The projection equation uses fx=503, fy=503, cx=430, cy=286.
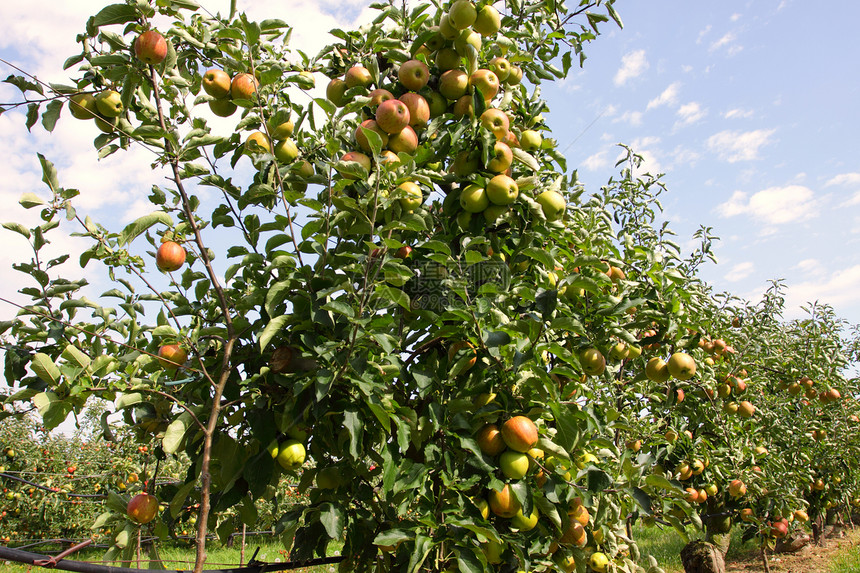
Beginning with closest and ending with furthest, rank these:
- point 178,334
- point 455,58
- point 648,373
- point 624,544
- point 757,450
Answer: point 178,334 < point 455,58 < point 624,544 < point 648,373 < point 757,450

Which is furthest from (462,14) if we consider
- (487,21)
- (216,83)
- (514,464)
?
(514,464)

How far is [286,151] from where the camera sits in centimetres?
200

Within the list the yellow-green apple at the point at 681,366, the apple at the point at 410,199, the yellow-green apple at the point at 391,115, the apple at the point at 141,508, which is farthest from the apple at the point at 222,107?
the yellow-green apple at the point at 681,366

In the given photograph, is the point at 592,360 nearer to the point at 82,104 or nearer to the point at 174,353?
the point at 174,353

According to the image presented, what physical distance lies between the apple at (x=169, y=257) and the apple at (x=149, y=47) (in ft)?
1.99

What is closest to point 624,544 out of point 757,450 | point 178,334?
point 178,334

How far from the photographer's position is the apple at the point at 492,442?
197cm

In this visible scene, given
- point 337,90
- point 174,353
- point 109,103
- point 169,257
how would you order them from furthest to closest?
point 337,90, point 174,353, point 169,257, point 109,103

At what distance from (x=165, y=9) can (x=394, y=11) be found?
111 centimetres

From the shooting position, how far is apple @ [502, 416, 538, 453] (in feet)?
6.10

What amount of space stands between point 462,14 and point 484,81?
0.28 m

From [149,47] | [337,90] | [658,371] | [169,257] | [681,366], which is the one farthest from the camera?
[658,371]

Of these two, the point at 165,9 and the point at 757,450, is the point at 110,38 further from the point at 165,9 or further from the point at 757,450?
the point at 757,450

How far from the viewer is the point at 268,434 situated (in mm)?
1803
